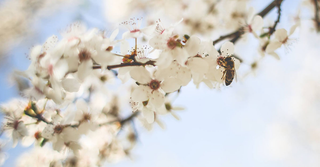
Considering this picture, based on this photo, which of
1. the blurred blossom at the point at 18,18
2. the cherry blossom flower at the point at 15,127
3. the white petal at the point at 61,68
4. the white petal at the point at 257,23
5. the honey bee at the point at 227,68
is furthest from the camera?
the blurred blossom at the point at 18,18

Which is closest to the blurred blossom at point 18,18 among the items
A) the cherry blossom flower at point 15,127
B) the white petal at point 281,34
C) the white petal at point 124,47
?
the cherry blossom flower at point 15,127

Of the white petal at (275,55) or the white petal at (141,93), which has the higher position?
the white petal at (275,55)

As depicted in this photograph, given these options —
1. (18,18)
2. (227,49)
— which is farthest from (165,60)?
(18,18)

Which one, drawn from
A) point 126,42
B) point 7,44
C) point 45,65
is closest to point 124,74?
point 126,42

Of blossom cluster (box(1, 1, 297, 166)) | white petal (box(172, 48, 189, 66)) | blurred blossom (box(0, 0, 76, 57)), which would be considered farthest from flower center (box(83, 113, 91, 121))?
blurred blossom (box(0, 0, 76, 57))

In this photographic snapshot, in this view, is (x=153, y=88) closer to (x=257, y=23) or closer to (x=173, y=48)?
(x=173, y=48)

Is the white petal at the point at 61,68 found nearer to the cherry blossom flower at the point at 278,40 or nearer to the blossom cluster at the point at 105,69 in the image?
the blossom cluster at the point at 105,69
